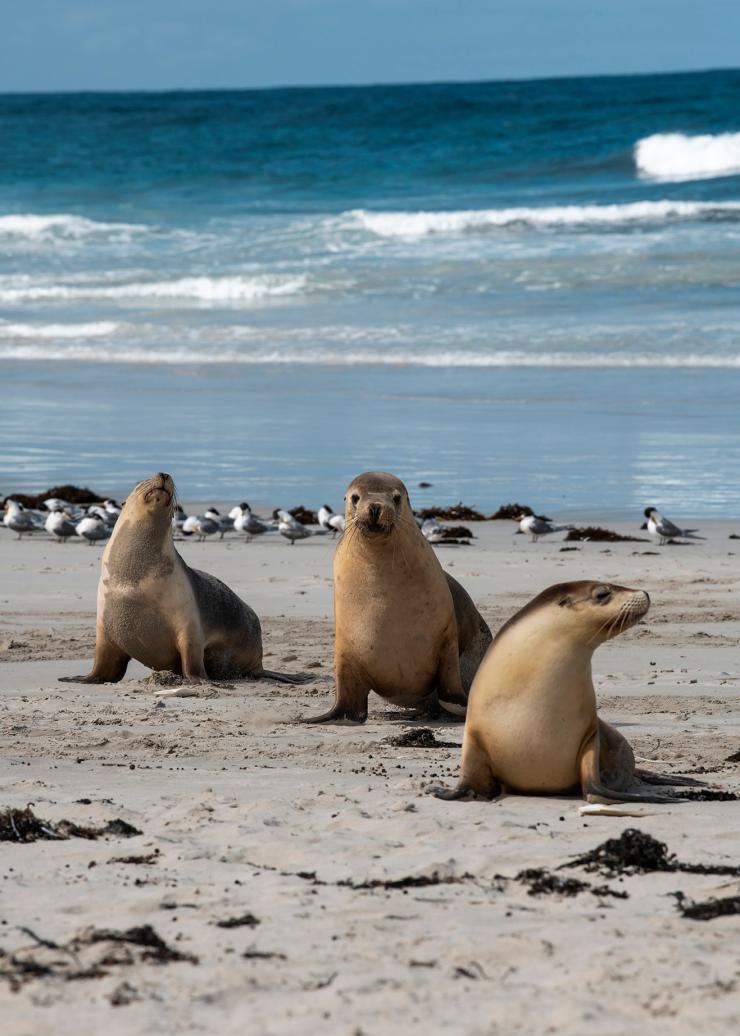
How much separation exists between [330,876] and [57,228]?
36930mm

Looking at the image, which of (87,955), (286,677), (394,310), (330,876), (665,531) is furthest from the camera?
Answer: (394,310)

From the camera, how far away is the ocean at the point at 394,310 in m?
15.2

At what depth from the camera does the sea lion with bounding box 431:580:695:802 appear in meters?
5.21

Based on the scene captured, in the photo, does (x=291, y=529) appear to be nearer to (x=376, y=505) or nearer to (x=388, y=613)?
(x=388, y=613)

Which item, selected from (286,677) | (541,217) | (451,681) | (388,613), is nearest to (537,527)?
(286,677)

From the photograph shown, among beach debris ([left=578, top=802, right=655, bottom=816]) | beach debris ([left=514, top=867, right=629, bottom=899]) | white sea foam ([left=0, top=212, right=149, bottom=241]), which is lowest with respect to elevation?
beach debris ([left=514, top=867, right=629, bottom=899])

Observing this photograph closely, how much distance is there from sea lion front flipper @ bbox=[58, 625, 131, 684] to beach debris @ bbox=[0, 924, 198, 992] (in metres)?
3.96

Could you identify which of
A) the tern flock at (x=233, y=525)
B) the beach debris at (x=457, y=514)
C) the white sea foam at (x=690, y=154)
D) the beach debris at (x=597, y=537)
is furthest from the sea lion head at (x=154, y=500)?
the white sea foam at (x=690, y=154)

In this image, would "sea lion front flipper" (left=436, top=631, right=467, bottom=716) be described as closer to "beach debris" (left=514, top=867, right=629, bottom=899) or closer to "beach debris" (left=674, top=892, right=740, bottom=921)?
"beach debris" (left=514, top=867, right=629, bottom=899)

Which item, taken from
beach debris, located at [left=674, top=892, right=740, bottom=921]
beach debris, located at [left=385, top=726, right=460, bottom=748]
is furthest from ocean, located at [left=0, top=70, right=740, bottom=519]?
beach debris, located at [left=674, top=892, right=740, bottom=921]

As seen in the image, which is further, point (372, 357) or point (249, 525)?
point (372, 357)

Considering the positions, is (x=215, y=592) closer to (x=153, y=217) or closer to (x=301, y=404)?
(x=301, y=404)

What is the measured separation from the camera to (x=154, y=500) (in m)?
7.91

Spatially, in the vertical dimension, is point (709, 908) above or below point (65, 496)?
below
